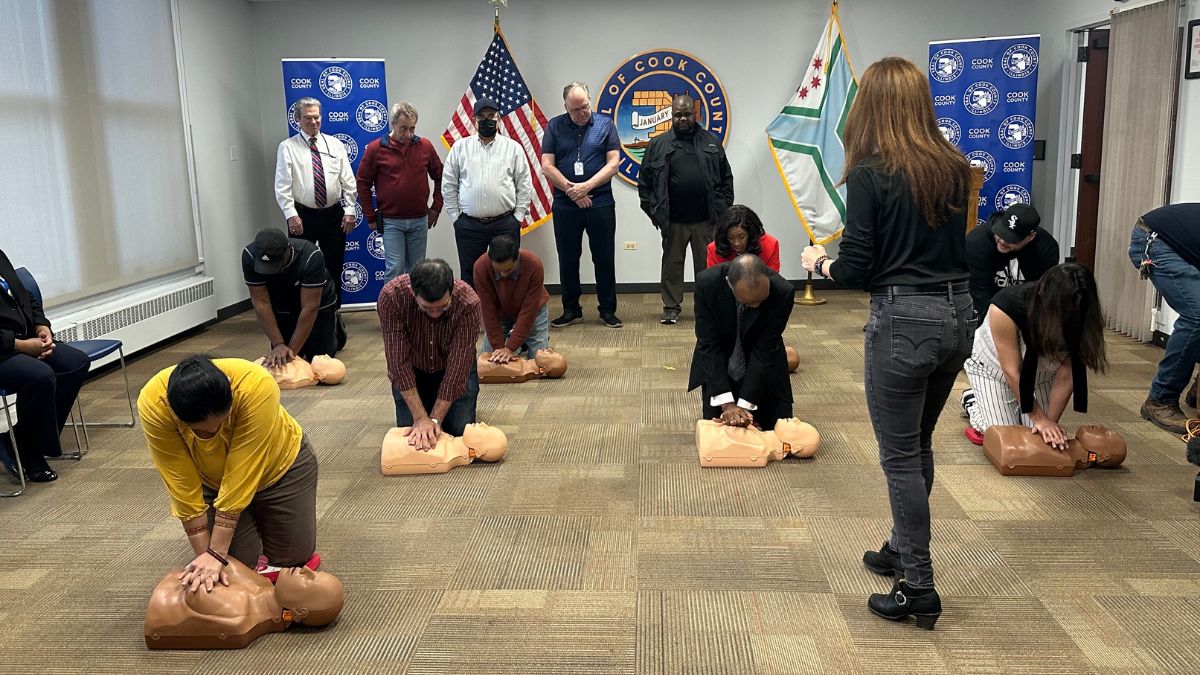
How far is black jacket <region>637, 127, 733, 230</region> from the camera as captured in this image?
620cm

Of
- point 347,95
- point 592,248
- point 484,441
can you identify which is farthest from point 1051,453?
point 347,95

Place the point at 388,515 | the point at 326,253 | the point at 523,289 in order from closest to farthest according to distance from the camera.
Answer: the point at 388,515 < the point at 523,289 < the point at 326,253

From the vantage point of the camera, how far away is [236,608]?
2395 mm

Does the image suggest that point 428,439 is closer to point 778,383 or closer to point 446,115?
point 778,383

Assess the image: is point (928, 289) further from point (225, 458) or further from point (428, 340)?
point (428, 340)

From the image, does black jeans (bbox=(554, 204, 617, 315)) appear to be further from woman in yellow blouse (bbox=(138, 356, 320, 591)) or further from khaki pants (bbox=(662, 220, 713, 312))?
woman in yellow blouse (bbox=(138, 356, 320, 591))

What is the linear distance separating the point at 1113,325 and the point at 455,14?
16.9 ft

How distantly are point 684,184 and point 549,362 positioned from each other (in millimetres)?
1862

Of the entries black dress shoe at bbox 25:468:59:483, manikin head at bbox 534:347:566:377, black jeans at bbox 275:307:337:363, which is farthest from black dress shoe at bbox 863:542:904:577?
black jeans at bbox 275:307:337:363

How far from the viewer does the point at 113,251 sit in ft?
18.7

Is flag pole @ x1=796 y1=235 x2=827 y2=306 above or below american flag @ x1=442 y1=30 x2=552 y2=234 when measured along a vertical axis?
below

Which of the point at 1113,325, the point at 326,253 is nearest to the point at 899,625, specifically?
the point at 1113,325

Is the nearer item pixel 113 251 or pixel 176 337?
pixel 113 251

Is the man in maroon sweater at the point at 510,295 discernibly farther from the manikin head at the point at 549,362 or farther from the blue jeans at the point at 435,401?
the blue jeans at the point at 435,401
